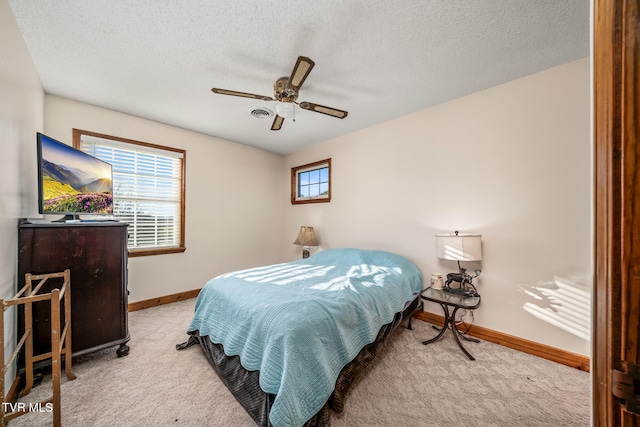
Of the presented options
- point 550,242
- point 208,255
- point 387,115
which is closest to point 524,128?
point 550,242

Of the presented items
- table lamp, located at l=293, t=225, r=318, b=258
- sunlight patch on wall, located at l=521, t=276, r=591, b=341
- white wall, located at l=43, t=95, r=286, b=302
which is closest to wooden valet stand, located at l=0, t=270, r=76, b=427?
white wall, located at l=43, t=95, r=286, b=302

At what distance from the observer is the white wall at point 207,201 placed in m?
2.82

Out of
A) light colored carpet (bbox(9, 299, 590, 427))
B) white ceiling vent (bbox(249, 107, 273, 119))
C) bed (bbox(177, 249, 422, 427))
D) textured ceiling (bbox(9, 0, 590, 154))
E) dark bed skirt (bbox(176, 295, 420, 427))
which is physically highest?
textured ceiling (bbox(9, 0, 590, 154))

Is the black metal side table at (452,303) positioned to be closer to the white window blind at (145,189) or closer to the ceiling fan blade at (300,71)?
the ceiling fan blade at (300,71)

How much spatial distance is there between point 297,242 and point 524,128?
317 centimetres

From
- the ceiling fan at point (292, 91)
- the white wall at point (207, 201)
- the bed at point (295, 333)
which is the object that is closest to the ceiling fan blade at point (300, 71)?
the ceiling fan at point (292, 91)

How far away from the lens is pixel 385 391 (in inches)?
64.6

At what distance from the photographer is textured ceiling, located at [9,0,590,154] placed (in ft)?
5.02

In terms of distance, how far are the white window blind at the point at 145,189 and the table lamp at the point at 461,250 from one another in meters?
3.54

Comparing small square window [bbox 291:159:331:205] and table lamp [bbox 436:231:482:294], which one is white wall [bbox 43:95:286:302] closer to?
small square window [bbox 291:159:331:205]

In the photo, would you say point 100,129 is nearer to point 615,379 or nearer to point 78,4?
point 78,4

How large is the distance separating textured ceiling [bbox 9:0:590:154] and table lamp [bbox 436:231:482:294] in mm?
1550

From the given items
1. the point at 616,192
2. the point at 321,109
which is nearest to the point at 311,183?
the point at 321,109

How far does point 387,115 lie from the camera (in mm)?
3029
